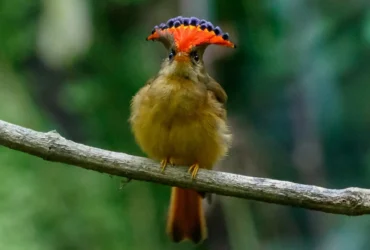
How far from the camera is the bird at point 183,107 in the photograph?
9.07 feet

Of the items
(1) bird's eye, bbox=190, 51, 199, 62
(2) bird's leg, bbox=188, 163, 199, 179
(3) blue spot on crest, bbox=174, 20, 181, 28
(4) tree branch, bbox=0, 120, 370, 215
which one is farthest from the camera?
(1) bird's eye, bbox=190, 51, 199, 62

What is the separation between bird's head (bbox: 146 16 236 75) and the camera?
2732 mm

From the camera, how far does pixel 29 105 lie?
140 inches

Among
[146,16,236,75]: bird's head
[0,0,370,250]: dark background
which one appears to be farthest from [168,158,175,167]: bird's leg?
[0,0,370,250]: dark background

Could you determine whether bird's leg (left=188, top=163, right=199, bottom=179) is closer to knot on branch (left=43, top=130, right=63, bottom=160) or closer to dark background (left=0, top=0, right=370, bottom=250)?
knot on branch (left=43, top=130, right=63, bottom=160)

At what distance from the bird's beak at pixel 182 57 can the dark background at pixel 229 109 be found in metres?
0.55

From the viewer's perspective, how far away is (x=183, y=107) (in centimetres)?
279

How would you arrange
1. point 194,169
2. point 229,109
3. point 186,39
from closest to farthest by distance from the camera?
point 194,169
point 186,39
point 229,109

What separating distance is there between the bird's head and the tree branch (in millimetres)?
415

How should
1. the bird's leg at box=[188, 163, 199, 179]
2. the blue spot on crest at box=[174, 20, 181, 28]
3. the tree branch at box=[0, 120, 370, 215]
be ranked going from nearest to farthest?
the tree branch at box=[0, 120, 370, 215] → the bird's leg at box=[188, 163, 199, 179] → the blue spot on crest at box=[174, 20, 181, 28]

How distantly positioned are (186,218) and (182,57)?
63cm

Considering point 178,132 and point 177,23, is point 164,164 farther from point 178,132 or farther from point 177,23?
point 177,23

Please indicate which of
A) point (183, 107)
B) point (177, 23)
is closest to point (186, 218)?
point (183, 107)

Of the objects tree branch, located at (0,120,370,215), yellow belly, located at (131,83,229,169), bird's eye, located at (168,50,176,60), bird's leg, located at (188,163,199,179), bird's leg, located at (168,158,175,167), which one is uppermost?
bird's eye, located at (168,50,176,60)
